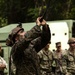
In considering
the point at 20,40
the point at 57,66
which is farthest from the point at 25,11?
the point at 20,40

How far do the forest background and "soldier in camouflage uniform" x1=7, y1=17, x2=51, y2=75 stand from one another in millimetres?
14812

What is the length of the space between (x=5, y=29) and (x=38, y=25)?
7925 millimetres

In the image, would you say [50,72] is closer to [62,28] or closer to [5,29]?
[62,28]

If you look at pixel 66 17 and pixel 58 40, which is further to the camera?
pixel 66 17

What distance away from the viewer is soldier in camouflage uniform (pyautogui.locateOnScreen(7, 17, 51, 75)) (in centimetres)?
602

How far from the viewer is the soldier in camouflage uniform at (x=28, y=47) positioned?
602 cm

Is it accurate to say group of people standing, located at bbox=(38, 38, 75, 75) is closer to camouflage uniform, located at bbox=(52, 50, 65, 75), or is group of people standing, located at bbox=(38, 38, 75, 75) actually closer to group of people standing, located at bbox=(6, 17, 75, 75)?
camouflage uniform, located at bbox=(52, 50, 65, 75)

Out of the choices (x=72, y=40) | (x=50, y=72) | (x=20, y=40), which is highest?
(x=20, y=40)

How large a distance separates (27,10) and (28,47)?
17.1 meters

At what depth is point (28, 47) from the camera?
6270mm

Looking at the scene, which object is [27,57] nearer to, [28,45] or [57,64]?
Answer: [28,45]

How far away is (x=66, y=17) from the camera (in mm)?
21438

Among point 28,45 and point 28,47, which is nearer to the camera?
point 28,45

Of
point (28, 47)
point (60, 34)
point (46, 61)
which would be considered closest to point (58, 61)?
point (46, 61)
